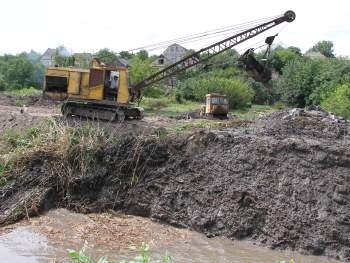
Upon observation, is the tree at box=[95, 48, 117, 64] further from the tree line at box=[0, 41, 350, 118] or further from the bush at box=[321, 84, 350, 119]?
the bush at box=[321, 84, 350, 119]

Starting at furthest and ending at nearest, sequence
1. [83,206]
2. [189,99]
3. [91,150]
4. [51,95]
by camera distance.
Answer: [189,99]
[51,95]
[91,150]
[83,206]

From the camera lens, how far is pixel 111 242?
34.7ft

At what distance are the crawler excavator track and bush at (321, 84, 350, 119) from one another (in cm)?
2061

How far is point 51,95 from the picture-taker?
67.0 ft

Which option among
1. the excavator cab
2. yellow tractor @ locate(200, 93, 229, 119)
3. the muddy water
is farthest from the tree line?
the muddy water

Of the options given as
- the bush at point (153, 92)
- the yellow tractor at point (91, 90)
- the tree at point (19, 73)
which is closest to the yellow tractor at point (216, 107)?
the yellow tractor at point (91, 90)

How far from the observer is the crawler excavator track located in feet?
66.7

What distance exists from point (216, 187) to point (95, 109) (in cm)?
902

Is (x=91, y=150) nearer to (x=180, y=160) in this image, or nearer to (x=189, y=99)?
(x=180, y=160)

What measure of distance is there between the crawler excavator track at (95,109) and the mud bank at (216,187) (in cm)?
662

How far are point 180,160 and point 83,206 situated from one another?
269 cm

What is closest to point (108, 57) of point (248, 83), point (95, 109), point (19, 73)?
point (95, 109)

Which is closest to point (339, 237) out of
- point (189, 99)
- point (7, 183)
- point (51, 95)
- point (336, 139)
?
point (336, 139)

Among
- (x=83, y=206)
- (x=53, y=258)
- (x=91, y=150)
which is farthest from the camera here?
(x=91, y=150)
